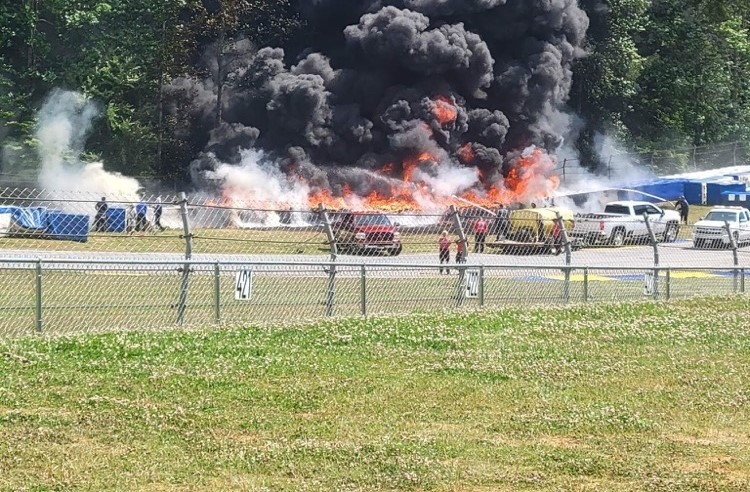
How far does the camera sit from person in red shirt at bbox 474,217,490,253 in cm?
1881

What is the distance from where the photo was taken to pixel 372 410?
359 inches

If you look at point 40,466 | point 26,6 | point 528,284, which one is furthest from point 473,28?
point 40,466

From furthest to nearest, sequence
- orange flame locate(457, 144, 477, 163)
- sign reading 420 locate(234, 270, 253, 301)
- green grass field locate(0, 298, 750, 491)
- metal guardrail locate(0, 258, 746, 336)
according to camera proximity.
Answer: orange flame locate(457, 144, 477, 163), sign reading 420 locate(234, 270, 253, 301), metal guardrail locate(0, 258, 746, 336), green grass field locate(0, 298, 750, 491)

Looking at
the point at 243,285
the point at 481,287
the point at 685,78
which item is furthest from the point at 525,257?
the point at 685,78

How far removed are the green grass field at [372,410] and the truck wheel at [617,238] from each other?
7880 mm

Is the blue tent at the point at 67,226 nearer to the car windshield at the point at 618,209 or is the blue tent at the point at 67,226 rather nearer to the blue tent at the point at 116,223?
the blue tent at the point at 116,223

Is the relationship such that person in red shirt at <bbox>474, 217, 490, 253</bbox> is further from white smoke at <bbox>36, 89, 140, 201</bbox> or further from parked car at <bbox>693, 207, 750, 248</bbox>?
white smoke at <bbox>36, 89, 140, 201</bbox>

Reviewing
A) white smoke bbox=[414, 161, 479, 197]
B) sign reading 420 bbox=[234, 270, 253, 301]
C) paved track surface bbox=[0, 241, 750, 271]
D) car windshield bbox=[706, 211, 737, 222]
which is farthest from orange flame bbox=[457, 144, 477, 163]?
sign reading 420 bbox=[234, 270, 253, 301]

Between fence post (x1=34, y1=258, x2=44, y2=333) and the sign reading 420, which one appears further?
the sign reading 420

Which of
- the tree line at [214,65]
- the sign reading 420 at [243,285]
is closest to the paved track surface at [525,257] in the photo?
the sign reading 420 at [243,285]

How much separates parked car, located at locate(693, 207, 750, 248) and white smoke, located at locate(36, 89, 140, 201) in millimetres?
24207

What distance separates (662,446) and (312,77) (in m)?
44.3

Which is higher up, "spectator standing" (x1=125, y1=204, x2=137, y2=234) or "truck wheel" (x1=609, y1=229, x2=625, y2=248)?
"spectator standing" (x1=125, y1=204, x2=137, y2=234)

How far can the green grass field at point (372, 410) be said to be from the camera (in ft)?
24.1
